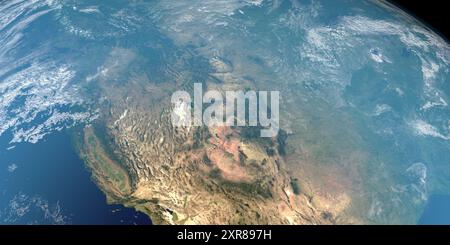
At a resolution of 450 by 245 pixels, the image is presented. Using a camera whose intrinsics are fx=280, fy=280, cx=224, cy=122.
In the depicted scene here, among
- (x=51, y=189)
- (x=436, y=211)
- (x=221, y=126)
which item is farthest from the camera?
(x=436, y=211)

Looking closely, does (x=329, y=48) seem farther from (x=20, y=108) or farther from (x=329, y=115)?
(x=20, y=108)

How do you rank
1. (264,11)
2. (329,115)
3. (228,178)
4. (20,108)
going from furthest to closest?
1. (264,11)
2. (329,115)
3. (20,108)
4. (228,178)

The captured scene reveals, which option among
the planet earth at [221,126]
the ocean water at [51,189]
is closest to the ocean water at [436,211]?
the planet earth at [221,126]

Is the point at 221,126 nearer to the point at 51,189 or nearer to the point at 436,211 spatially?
the point at 51,189

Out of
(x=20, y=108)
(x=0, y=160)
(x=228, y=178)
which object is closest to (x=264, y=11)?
(x=228, y=178)

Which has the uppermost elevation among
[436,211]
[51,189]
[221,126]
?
[221,126]

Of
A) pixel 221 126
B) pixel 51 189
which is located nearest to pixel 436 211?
pixel 221 126
